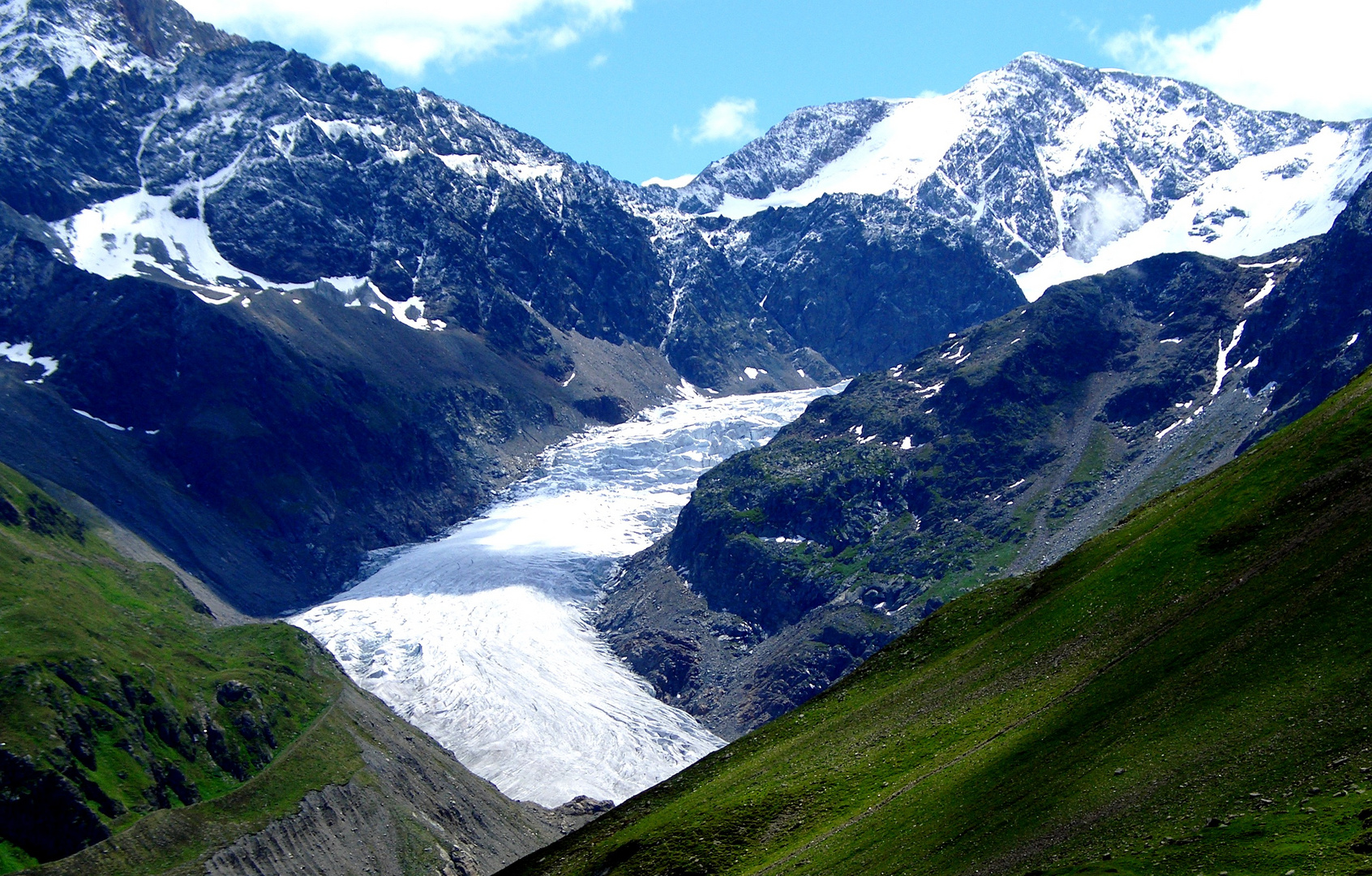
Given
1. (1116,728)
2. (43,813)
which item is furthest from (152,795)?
(1116,728)

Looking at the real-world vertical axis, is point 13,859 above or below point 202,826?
above

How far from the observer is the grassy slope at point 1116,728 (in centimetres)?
5131

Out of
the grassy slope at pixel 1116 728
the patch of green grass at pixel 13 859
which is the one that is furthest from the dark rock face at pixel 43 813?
the grassy slope at pixel 1116 728

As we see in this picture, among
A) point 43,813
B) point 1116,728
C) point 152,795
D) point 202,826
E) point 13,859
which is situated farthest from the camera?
point 152,795

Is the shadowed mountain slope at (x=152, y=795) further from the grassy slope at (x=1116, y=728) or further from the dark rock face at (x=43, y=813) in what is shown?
the grassy slope at (x=1116, y=728)

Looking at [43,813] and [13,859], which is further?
[43,813]

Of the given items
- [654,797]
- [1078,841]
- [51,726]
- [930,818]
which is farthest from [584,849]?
[51,726]

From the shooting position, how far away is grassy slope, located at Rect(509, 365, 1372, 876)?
5131 centimetres

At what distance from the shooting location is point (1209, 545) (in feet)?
249

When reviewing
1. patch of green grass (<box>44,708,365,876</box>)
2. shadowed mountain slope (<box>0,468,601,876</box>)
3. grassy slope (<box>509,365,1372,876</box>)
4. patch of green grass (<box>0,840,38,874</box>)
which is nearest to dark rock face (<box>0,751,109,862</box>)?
shadowed mountain slope (<box>0,468,601,876</box>)

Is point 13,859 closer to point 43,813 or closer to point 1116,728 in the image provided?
point 43,813

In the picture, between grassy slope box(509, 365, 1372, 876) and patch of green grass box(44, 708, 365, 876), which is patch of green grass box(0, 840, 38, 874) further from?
grassy slope box(509, 365, 1372, 876)

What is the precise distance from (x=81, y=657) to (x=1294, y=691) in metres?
182

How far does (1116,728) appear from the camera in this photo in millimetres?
62188
